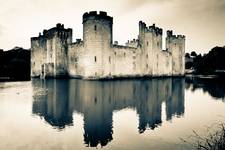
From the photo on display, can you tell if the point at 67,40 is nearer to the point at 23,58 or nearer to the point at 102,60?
the point at 102,60

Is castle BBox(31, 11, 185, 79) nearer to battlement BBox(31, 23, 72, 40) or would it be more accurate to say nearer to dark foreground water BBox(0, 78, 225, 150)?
battlement BBox(31, 23, 72, 40)

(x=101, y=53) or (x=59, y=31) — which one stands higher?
(x=59, y=31)

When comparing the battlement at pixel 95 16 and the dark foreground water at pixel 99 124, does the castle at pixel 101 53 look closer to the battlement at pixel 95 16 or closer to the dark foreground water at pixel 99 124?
the battlement at pixel 95 16

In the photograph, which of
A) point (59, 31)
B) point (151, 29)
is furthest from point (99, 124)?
point (151, 29)

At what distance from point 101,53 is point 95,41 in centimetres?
163

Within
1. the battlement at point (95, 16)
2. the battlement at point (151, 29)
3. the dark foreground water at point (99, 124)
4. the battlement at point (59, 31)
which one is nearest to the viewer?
the dark foreground water at point (99, 124)

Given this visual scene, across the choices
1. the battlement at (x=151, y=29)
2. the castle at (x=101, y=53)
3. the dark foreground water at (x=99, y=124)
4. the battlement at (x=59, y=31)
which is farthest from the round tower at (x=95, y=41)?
the dark foreground water at (x=99, y=124)

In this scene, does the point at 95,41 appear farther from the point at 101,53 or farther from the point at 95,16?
the point at 95,16

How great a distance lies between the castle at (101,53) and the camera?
33469 mm

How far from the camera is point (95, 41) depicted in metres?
33.2

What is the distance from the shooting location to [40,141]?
7434 mm

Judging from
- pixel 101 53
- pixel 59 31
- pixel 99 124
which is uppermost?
pixel 59 31

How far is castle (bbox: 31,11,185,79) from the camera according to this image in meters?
33.5

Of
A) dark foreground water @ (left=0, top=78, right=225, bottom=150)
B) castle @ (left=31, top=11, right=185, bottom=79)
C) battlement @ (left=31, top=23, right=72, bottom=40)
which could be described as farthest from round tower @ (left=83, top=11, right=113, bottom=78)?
dark foreground water @ (left=0, top=78, right=225, bottom=150)
